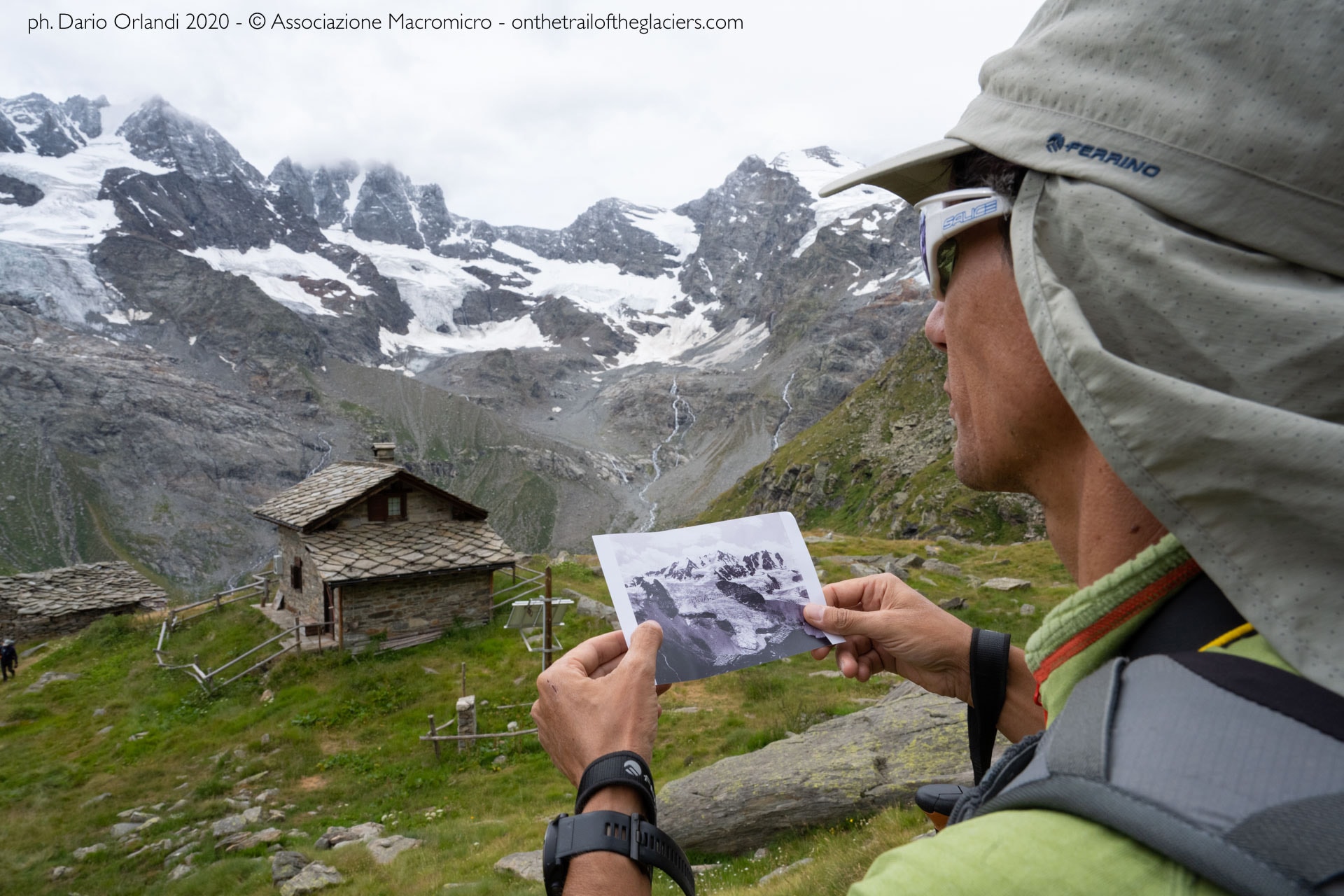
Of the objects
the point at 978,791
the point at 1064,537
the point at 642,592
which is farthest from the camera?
the point at 642,592

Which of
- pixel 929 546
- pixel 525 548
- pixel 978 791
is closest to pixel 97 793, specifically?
pixel 978 791

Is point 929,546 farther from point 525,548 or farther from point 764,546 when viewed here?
point 525,548

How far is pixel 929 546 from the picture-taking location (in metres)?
38.5

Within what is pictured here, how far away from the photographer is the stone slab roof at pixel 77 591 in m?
43.1

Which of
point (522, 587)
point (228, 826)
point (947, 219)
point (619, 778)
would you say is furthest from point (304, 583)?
point (947, 219)

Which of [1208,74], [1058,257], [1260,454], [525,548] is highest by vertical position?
[1208,74]

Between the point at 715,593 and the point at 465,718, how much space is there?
55.9ft

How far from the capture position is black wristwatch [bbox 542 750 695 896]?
2096mm

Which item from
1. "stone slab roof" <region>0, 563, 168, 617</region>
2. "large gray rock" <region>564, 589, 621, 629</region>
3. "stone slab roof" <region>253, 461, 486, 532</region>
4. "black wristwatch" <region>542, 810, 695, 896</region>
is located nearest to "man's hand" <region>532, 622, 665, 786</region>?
"black wristwatch" <region>542, 810, 695, 896</region>

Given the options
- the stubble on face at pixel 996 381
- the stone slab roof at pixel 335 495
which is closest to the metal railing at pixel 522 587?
the stone slab roof at pixel 335 495

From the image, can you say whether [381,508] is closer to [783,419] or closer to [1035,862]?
[1035,862]

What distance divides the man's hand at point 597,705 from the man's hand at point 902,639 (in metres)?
0.86

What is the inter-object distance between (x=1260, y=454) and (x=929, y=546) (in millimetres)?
40135

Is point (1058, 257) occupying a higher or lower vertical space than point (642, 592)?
higher
